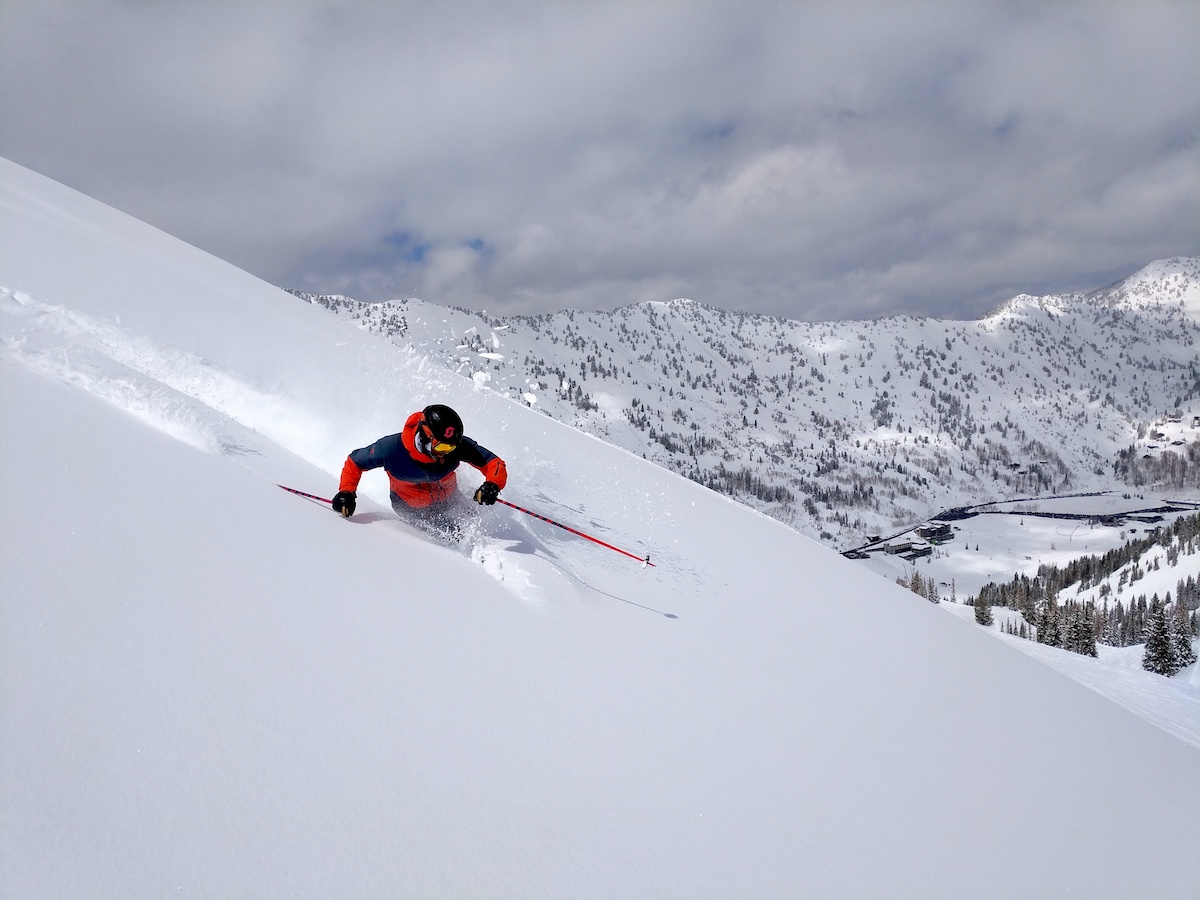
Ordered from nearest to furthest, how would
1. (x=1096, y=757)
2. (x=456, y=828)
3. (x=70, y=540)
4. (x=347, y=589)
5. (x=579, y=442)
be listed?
(x=456, y=828) → (x=70, y=540) → (x=347, y=589) → (x=1096, y=757) → (x=579, y=442)

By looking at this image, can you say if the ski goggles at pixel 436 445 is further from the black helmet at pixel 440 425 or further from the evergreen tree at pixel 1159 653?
the evergreen tree at pixel 1159 653

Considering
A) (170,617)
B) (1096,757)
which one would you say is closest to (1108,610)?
(1096,757)

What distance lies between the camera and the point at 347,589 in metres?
5.06

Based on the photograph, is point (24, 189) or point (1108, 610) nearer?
point (24, 189)

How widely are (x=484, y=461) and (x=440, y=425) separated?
972 mm

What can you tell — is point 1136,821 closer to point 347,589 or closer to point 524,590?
point 524,590

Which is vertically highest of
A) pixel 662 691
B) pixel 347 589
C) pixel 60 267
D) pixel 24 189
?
pixel 24 189

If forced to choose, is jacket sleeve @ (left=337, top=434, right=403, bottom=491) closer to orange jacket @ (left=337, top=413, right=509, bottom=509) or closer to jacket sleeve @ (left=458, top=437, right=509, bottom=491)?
orange jacket @ (left=337, top=413, right=509, bottom=509)

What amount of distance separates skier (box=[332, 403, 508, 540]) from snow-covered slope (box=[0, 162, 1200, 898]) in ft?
1.62

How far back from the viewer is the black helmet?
743 centimetres

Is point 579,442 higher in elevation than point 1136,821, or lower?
higher

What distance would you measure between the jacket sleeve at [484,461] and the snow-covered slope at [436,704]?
0.73 metres

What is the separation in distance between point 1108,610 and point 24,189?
188 m

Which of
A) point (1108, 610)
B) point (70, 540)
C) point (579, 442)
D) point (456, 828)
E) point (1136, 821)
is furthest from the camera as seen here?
point (1108, 610)
